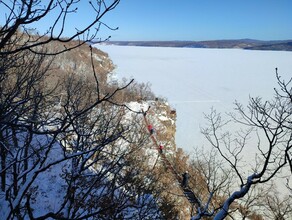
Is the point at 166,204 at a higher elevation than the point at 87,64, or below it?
below

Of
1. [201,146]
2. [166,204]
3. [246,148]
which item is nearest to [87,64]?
[201,146]

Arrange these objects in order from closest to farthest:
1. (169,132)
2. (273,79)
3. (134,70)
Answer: (169,132) → (273,79) → (134,70)

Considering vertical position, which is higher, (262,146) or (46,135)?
(46,135)

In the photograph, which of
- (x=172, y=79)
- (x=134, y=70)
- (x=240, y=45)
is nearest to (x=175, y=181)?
(x=172, y=79)

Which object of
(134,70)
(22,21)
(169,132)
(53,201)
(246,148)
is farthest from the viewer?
(134,70)

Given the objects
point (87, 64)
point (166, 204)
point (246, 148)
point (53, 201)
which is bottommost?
point (246, 148)

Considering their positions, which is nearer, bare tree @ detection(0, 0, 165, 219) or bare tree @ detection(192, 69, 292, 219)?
bare tree @ detection(0, 0, 165, 219)

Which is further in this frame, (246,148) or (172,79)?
(172,79)

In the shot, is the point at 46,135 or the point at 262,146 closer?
the point at 46,135

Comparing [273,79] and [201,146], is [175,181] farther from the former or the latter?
[273,79]

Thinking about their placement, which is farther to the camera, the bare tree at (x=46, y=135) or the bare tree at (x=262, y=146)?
the bare tree at (x=262, y=146)
